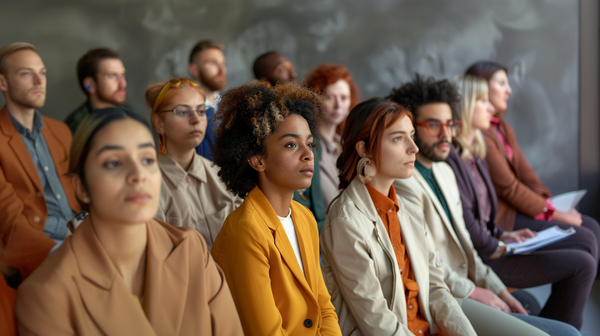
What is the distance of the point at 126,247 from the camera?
4.23ft

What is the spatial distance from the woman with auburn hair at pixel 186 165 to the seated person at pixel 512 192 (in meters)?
2.36

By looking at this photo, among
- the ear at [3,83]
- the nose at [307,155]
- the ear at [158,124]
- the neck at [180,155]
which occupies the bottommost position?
the neck at [180,155]

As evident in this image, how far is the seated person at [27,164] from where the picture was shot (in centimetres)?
257

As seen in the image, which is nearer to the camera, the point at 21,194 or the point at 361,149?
the point at 361,149

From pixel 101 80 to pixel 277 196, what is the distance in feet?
7.91

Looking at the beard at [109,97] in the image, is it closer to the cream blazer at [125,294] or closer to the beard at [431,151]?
the beard at [431,151]

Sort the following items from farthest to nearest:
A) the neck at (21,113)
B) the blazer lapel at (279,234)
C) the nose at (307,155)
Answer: the neck at (21,113)
the nose at (307,155)
the blazer lapel at (279,234)

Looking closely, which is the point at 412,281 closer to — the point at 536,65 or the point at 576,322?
the point at 576,322

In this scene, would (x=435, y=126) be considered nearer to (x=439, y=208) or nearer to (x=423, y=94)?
(x=423, y=94)

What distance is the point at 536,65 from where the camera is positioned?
5961mm

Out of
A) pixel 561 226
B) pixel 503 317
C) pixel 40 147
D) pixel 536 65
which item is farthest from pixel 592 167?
pixel 40 147

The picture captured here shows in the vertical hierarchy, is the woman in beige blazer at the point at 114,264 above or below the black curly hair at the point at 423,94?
below

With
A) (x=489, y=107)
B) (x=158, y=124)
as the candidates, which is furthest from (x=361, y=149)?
(x=489, y=107)

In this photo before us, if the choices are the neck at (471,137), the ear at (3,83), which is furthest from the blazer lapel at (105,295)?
the neck at (471,137)
